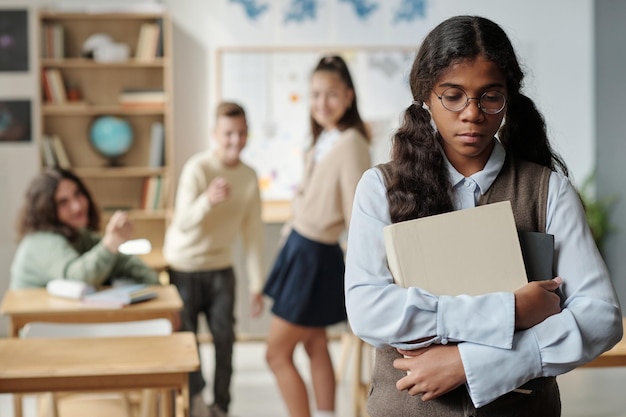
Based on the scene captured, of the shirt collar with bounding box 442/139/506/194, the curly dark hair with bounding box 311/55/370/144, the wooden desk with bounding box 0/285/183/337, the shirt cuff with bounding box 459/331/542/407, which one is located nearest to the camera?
the shirt cuff with bounding box 459/331/542/407

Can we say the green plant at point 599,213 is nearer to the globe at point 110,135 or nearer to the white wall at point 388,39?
the white wall at point 388,39

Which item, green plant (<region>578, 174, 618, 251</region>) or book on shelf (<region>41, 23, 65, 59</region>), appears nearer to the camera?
book on shelf (<region>41, 23, 65, 59</region>)

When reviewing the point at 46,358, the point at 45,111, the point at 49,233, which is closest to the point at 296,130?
the point at 45,111

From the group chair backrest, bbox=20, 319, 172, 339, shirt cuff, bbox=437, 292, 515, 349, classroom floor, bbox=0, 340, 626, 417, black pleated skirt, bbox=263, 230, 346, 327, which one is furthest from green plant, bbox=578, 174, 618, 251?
shirt cuff, bbox=437, 292, 515, 349

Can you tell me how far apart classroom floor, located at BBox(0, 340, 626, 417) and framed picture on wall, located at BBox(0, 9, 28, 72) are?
2382 mm

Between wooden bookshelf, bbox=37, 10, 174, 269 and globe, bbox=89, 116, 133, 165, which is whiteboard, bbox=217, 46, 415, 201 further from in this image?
globe, bbox=89, 116, 133, 165

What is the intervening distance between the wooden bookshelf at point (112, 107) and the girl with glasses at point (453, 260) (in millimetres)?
5014

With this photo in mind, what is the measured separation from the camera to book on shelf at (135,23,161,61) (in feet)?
21.1

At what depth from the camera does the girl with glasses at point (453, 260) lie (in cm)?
145

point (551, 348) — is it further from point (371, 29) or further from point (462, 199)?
point (371, 29)

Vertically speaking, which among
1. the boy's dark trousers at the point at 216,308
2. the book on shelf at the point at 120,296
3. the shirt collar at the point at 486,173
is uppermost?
the shirt collar at the point at 486,173

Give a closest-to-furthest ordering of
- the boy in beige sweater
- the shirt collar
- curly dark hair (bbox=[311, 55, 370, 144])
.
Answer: the shirt collar → curly dark hair (bbox=[311, 55, 370, 144]) → the boy in beige sweater

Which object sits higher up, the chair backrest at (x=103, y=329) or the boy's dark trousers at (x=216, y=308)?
the chair backrest at (x=103, y=329)

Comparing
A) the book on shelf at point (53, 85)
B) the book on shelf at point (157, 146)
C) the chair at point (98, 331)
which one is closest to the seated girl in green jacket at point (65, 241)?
the chair at point (98, 331)
